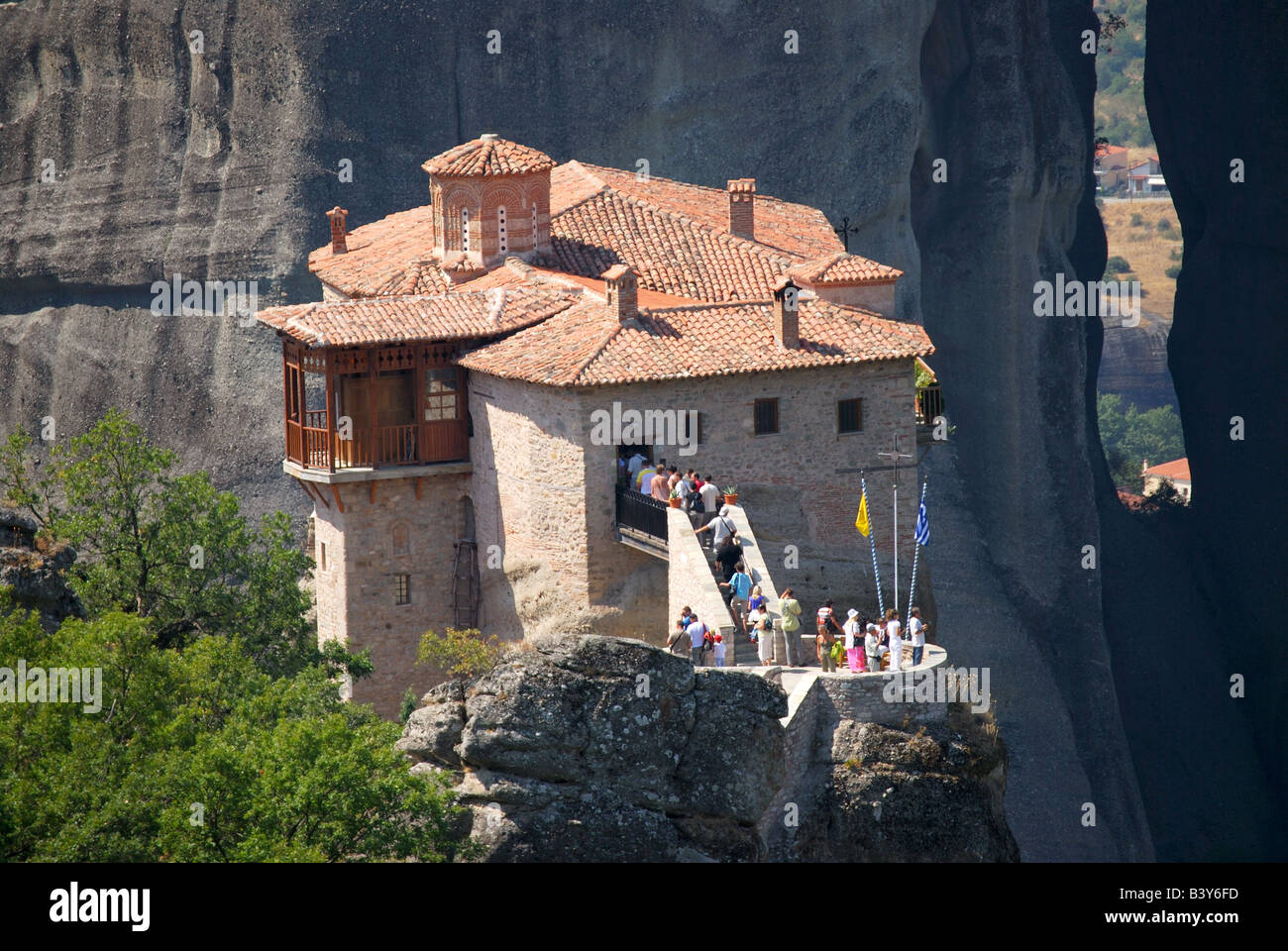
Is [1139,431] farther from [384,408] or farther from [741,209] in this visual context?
[384,408]

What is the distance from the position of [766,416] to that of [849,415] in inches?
68.4

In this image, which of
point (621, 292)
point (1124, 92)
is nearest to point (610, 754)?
point (621, 292)

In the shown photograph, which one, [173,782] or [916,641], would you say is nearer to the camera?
[173,782]

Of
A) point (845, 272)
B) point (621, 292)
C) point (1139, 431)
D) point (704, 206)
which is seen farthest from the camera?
point (1139, 431)

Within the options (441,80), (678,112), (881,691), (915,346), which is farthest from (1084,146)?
(881,691)

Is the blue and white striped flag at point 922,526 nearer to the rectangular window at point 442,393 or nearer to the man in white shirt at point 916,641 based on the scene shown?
the man in white shirt at point 916,641

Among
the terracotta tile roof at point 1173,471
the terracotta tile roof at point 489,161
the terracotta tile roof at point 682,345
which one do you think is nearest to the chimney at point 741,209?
the terracotta tile roof at point 489,161

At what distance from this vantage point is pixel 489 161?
50.7 meters

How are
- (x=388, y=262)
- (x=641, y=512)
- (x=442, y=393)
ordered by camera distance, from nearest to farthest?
(x=641, y=512)
(x=442, y=393)
(x=388, y=262)

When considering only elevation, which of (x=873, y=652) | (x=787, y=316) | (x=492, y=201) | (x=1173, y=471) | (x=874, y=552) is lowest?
(x=873, y=652)

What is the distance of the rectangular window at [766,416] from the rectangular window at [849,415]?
A: 4.33ft

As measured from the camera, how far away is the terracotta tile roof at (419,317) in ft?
152

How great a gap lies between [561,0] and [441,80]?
4539 millimetres

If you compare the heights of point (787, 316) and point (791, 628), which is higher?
point (787, 316)
